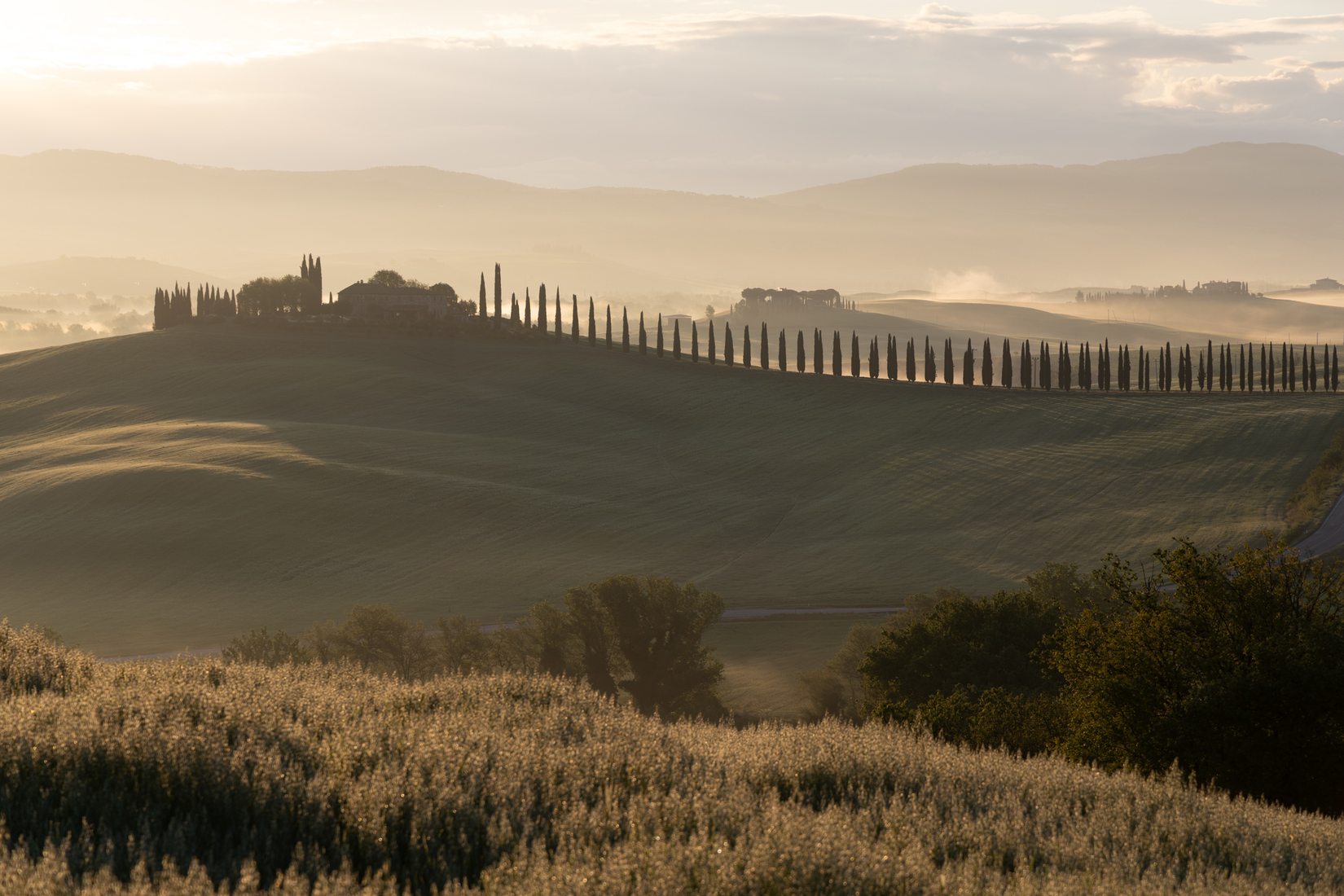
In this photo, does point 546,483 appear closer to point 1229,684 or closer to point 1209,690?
point 1209,690

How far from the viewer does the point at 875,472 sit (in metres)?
108

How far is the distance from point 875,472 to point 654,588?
50.0 m

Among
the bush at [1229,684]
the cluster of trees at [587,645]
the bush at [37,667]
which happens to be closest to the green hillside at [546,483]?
the cluster of trees at [587,645]

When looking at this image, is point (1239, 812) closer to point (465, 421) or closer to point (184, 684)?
point (184, 684)

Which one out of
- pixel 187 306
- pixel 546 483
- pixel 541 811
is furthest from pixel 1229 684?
pixel 187 306

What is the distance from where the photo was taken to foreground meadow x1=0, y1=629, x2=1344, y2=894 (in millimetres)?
11500

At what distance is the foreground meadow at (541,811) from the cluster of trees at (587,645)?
1615 inches

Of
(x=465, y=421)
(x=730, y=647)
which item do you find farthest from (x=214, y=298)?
(x=730, y=647)

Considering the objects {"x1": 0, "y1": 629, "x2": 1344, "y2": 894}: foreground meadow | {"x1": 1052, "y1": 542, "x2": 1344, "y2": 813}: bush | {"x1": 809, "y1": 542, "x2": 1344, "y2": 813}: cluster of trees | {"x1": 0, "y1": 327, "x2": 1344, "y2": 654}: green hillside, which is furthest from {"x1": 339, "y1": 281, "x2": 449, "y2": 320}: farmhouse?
{"x1": 0, "y1": 629, "x2": 1344, "y2": 894}: foreground meadow

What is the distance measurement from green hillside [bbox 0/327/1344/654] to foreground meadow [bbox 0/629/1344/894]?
5658 centimetres

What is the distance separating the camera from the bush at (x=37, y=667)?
18.2m

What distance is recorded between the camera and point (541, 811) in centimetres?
1337

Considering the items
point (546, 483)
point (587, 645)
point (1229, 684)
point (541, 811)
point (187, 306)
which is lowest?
point (587, 645)

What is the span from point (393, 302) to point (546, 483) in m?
88.9
